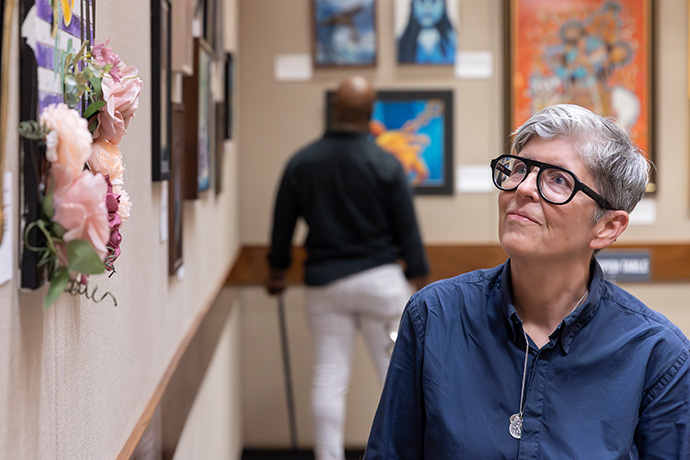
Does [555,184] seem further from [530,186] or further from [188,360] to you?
[188,360]

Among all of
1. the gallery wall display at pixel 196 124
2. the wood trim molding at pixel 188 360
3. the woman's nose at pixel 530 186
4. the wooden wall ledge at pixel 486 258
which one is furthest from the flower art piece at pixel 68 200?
the wooden wall ledge at pixel 486 258

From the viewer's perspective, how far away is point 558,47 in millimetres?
4891

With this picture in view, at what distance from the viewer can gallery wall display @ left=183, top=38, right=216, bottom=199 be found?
106 inches

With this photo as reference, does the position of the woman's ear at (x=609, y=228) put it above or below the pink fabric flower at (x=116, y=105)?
below

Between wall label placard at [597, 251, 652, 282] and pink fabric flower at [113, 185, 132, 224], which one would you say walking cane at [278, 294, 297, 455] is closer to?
wall label placard at [597, 251, 652, 282]

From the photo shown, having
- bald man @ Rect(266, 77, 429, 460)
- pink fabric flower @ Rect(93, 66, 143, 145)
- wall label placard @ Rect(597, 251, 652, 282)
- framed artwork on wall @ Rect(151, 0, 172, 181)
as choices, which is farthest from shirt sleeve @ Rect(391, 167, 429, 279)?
pink fabric flower @ Rect(93, 66, 143, 145)

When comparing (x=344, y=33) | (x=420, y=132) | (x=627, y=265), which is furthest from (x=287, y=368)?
(x=627, y=265)

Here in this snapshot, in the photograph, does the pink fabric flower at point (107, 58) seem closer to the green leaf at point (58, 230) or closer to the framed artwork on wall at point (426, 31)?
the green leaf at point (58, 230)

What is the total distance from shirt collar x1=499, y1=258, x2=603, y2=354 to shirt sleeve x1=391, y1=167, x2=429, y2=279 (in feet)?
7.25

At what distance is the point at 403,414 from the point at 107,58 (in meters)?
0.96

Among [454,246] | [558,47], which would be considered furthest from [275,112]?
[558,47]

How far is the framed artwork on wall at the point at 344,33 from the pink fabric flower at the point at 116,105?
12.0ft

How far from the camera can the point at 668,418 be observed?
161 centimetres

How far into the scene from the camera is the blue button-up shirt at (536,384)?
161 cm
